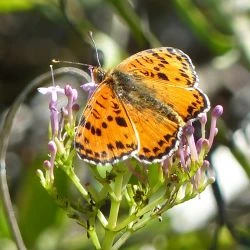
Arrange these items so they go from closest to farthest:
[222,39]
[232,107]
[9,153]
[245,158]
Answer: [245,158] < [222,39] < [9,153] < [232,107]

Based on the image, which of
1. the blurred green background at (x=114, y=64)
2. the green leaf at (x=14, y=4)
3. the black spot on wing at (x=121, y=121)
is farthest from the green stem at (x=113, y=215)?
the green leaf at (x=14, y=4)

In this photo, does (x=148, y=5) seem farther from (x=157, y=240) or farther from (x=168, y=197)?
(x=168, y=197)

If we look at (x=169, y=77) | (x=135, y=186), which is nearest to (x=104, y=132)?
(x=135, y=186)

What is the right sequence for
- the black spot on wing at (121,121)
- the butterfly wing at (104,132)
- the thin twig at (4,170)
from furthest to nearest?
the thin twig at (4,170) → the black spot on wing at (121,121) → the butterfly wing at (104,132)

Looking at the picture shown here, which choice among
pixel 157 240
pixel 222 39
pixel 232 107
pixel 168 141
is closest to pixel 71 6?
pixel 222 39

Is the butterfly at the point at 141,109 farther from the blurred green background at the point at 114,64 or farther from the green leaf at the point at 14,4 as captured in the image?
the green leaf at the point at 14,4

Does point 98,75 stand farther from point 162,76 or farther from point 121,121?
point 121,121

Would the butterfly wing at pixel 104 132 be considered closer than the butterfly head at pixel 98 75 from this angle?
Yes
